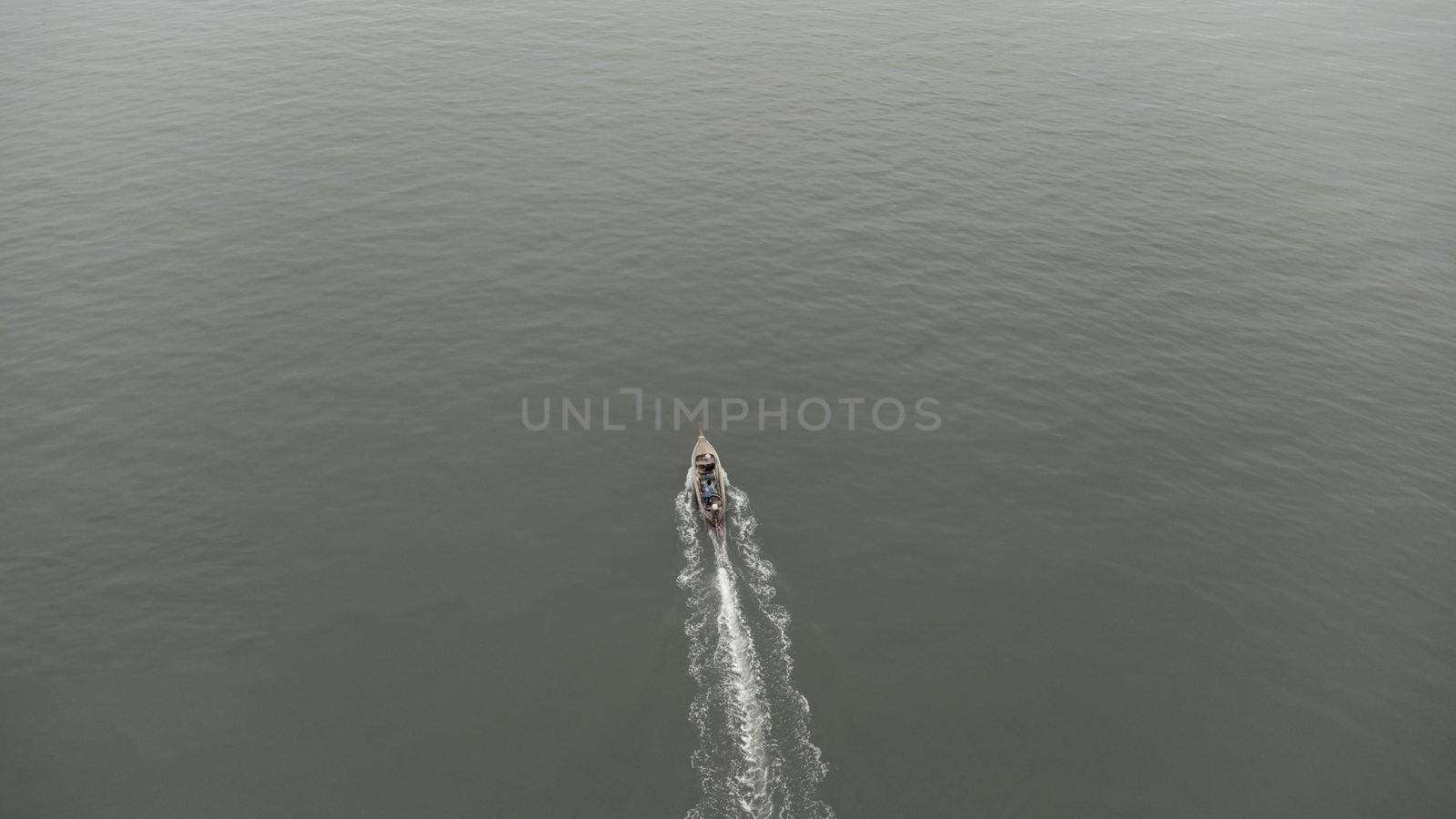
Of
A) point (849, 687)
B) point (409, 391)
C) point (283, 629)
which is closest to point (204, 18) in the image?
point (409, 391)

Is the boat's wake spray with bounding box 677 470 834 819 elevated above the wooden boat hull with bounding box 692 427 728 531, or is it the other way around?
the wooden boat hull with bounding box 692 427 728 531

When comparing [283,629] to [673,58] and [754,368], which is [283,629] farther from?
[673,58]

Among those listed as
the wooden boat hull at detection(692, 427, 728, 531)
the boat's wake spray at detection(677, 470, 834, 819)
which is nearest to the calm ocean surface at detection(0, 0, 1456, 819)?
the boat's wake spray at detection(677, 470, 834, 819)

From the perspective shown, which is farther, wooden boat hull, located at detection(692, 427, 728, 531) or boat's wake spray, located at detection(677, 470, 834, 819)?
wooden boat hull, located at detection(692, 427, 728, 531)

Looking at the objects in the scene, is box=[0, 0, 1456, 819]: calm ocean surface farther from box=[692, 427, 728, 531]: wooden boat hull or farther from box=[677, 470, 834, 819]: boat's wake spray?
box=[692, 427, 728, 531]: wooden boat hull

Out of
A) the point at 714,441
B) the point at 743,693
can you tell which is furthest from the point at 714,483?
the point at 743,693

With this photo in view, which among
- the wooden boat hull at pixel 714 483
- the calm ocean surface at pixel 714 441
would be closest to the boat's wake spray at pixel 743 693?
the calm ocean surface at pixel 714 441

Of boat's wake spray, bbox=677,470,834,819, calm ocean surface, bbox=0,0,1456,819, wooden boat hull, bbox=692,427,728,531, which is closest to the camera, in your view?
boat's wake spray, bbox=677,470,834,819
